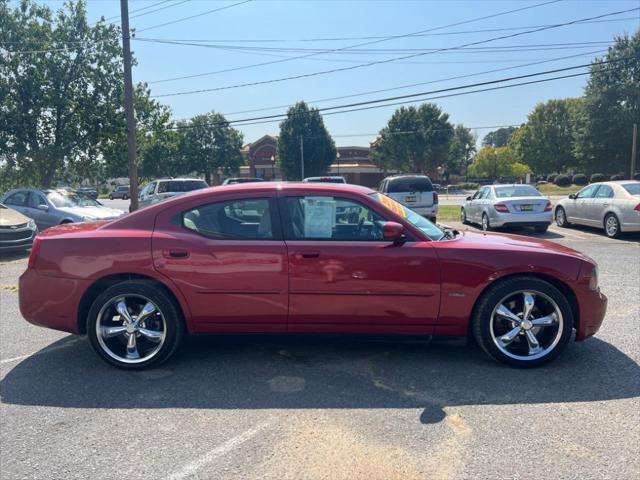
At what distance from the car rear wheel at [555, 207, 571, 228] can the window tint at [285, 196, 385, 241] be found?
12653 mm

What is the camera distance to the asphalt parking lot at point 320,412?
2.82 meters

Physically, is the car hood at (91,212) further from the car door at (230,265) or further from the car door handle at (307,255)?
the car door handle at (307,255)

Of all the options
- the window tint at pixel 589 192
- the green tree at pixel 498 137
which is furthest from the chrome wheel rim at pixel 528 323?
the green tree at pixel 498 137

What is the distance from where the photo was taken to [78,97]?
70.7 ft

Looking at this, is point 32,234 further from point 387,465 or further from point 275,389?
point 387,465

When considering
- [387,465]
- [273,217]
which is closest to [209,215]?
[273,217]

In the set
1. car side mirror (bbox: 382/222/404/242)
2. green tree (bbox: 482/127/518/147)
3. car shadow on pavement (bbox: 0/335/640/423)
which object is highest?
green tree (bbox: 482/127/518/147)

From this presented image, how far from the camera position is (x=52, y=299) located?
167 inches

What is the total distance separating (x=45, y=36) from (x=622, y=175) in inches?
2082

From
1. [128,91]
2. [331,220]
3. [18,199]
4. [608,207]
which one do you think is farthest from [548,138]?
[331,220]

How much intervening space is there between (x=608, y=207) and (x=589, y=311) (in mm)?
9977

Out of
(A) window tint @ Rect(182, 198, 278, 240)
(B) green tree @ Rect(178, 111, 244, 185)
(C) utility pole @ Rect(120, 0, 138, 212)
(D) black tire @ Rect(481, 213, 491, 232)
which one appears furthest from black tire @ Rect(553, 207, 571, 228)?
(B) green tree @ Rect(178, 111, 244, 185)

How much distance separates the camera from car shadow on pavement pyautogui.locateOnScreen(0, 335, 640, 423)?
11.9ft

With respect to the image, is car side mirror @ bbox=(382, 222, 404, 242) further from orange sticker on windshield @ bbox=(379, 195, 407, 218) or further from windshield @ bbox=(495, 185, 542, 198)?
windshield @ bbox=(495, 185, 542, 198)
